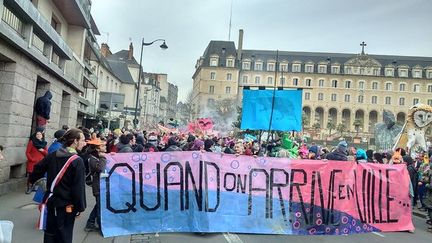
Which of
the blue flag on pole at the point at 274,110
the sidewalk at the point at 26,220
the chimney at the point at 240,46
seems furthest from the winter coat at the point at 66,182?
the chimney at the point at 240,46

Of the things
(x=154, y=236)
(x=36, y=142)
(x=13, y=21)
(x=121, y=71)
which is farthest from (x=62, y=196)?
(x=121, y=71)

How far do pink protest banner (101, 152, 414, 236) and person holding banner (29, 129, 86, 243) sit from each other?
9.35 ft

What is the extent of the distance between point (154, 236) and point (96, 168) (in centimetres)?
162

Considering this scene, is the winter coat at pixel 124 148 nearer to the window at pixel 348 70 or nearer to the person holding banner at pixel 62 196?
the person holding banner at pixel 62 196

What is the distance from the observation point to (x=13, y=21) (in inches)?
418

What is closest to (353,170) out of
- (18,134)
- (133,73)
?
(18,134)

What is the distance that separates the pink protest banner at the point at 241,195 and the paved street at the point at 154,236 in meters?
0.22

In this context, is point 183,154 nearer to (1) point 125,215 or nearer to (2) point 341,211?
(1) point 125,215

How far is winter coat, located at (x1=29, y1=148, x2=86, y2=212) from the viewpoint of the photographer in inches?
176

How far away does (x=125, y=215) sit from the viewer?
7.50 metres

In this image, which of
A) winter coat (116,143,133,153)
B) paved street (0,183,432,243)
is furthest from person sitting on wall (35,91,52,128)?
winter coat (116,143,133,153)

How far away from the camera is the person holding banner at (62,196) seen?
4469 millimetres

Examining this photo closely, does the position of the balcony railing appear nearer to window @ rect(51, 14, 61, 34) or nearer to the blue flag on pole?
window @ rect(51, 14, 61, 34)

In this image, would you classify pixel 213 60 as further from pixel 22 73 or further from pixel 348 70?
pixel 22 73
